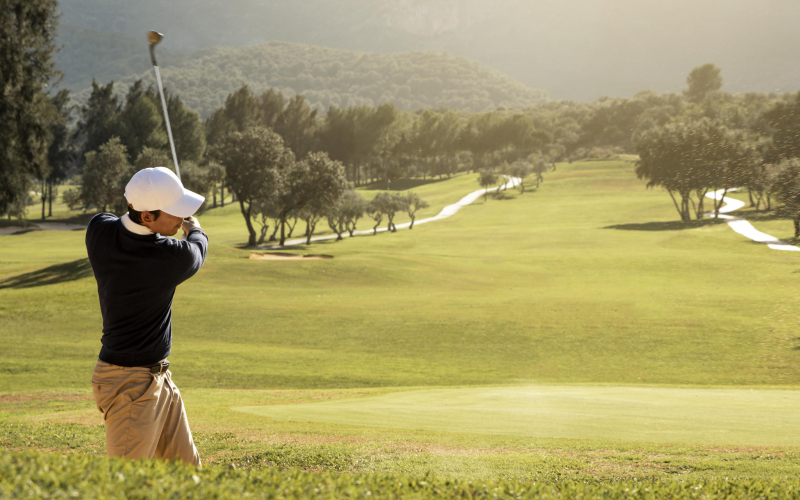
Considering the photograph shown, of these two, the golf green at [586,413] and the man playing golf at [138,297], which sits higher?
the man playing golf at [138,297]

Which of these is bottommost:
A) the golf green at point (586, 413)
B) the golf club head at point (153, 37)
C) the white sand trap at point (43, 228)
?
the white sand trap at point (43, 228)

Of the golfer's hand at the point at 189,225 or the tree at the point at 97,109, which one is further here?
the tree at the point at 97,109

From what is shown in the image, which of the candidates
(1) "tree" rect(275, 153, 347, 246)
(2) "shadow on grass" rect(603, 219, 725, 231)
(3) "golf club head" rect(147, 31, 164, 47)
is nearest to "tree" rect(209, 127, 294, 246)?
(1) "tree" rect(275, 153, 347, 246)

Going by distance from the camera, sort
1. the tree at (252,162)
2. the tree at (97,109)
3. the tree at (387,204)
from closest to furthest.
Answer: the tree at (252,162)
the tree at (387,204)
the tree at (97,109)

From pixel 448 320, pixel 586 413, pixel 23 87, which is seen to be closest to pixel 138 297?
pixel 586 413

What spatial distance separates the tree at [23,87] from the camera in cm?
2842

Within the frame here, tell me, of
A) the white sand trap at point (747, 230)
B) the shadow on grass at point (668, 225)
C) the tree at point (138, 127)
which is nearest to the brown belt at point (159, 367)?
the white sand trap at point (747, 230)

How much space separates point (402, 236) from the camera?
263ft

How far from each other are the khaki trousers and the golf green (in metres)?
7.72

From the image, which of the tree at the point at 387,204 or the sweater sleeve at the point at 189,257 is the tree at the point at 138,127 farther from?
the sweater sleeve at the point at 189,257

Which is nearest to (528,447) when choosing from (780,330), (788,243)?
(780,330)

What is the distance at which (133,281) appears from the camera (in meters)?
5.18

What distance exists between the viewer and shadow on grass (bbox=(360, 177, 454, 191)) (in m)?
152

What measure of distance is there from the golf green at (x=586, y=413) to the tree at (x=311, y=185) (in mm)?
50779
